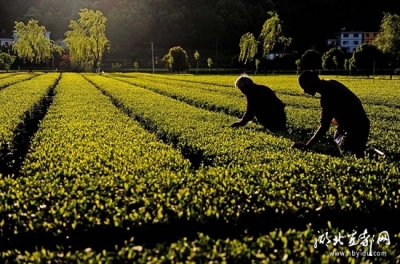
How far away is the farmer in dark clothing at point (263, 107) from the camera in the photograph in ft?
30.6

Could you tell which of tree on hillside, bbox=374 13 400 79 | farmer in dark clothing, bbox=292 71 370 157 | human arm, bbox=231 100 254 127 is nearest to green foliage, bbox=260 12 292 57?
tree on hillside, bbox=374 13 400 79

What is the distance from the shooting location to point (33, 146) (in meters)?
7.57

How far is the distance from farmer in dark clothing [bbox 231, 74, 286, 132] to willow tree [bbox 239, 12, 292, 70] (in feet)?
184

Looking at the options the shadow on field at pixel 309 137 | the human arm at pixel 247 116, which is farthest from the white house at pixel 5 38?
the shadow on field at pixel 309 137

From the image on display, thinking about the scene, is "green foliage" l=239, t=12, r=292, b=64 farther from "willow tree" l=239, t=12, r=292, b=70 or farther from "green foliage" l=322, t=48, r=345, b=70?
"green foliage" l=322, t=48, r=345, b=70

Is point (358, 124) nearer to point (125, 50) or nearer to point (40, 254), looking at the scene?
point (40, 254)

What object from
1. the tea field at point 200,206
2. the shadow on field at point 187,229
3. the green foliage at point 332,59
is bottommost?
the shadow on field at point 187,229

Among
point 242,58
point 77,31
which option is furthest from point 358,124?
point 77,31

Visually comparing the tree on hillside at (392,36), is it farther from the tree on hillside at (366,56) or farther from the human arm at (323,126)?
the human arm at (323,126)

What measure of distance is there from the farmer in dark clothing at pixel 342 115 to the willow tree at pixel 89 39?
67.5 meters

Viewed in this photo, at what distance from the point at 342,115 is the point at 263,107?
8.19 feet

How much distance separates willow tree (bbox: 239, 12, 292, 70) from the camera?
65125mm

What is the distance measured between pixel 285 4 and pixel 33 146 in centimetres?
10303

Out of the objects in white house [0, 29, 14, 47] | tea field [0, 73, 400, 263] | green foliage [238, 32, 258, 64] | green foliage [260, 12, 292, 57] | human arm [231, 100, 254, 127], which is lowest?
tea field [0, 73, 400, 263]
